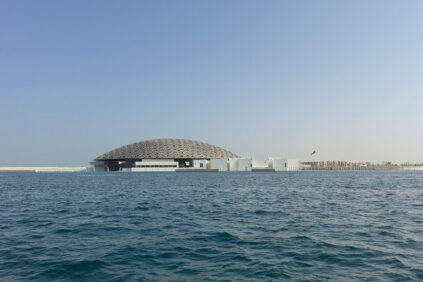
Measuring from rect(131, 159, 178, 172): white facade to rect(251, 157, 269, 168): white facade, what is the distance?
161 ft

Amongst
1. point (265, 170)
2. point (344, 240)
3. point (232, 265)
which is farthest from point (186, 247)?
point (265, 170)

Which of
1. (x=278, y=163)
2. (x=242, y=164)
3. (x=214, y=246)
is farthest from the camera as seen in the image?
(x=278, y=163)

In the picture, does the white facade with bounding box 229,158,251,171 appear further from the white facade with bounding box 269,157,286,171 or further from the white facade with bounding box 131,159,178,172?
the white facade with bounding box 131,159,178,172

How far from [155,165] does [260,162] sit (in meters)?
65.5

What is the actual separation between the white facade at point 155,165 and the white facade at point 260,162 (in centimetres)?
4898

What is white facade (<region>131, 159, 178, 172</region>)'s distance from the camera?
18275 cm

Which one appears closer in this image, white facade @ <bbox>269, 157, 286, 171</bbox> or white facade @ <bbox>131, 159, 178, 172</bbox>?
white facade @ <bbox>131, 159, 178, 172</bbox>

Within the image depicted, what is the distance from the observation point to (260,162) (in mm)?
187500

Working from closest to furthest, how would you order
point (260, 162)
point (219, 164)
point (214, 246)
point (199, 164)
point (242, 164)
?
point (214, 246) → point (219, 164) → point (199, 164) → point (242, 164) → point (260, 162)

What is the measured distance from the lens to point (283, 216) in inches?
888

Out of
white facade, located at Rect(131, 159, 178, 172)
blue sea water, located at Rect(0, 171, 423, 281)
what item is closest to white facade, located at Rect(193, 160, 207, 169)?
white facade, located at Rect(131, 159, 178, 172)

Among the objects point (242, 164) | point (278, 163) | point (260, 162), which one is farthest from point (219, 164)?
point (278, 163)

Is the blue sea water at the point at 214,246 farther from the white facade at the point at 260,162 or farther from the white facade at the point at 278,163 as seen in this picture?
the white facade at the point at 278,163

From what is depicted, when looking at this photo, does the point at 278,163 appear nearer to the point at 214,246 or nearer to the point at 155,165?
the point at 155,165
